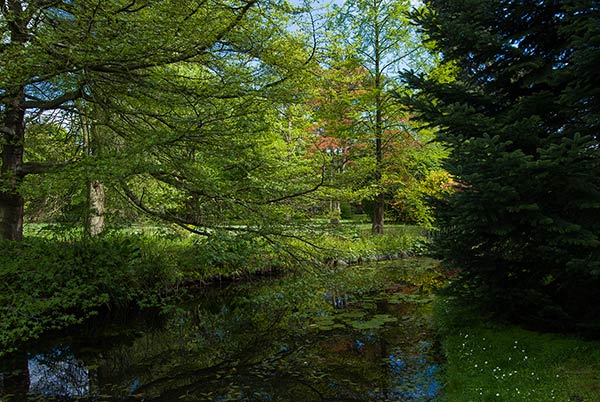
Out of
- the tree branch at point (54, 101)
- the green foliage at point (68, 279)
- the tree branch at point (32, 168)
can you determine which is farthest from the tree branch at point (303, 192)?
the tree branch at point (32, 168)

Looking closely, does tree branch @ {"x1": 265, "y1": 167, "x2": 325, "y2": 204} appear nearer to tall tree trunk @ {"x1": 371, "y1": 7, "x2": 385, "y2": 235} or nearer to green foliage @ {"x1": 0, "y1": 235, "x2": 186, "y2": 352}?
green foliage @ {"x1": 0, "y1": 235, "x2": 186, "y2": 352}

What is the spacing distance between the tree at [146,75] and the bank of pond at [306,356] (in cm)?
194

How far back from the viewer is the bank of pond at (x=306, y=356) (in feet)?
11.2

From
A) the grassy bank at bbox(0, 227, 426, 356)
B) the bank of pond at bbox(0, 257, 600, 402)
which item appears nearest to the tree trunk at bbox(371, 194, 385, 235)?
the bank of pond at bbox(0, 257, 600, 402)

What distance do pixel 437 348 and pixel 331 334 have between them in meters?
1.52

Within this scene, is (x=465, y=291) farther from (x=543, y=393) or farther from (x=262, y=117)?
(x=262, y=117)

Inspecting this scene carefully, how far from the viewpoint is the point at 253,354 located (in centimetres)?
503

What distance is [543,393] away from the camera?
9.68 ft

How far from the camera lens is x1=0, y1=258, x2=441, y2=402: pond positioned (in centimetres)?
401

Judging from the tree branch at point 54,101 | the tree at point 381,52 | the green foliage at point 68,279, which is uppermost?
the tree at point 381,52

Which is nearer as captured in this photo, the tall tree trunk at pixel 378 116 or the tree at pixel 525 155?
the tree at pixel 525 155

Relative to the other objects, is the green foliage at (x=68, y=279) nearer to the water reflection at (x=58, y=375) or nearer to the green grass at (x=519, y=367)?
the water reflection at (x=58, y=375)

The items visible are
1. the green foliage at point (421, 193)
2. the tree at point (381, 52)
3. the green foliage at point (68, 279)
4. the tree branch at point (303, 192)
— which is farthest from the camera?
the tree at point (381, 52)

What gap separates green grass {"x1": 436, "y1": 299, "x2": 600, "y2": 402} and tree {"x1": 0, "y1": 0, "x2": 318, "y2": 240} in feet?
11.4
